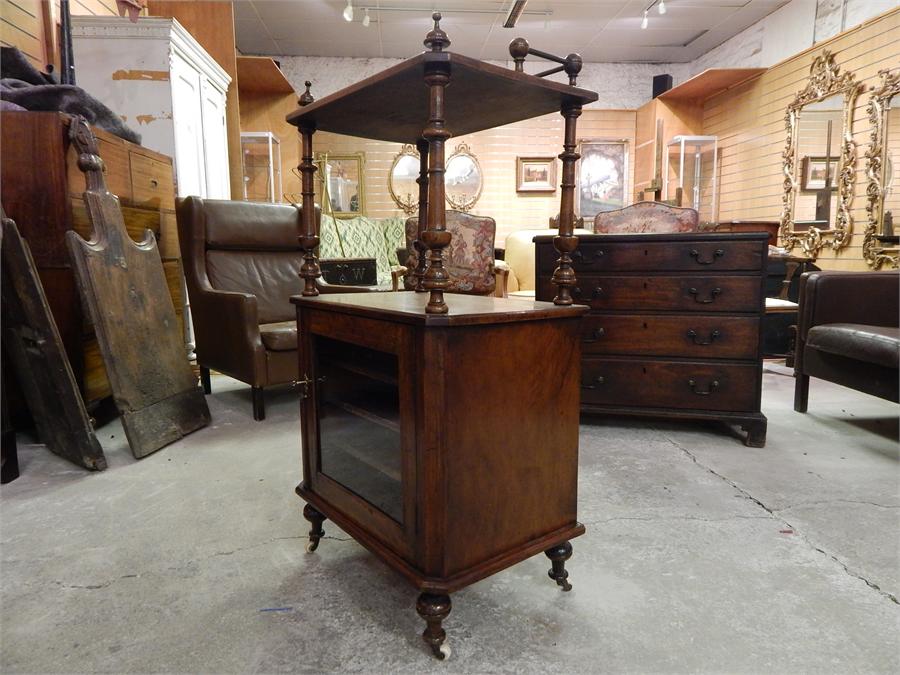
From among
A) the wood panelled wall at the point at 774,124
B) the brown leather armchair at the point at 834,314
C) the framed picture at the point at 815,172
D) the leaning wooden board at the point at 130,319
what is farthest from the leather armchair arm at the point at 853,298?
the leaning wooden board at the point at 130,319

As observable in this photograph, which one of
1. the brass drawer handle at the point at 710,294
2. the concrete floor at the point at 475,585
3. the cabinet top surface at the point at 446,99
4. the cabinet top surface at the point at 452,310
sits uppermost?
the cabinet top surface at the point at 446,99

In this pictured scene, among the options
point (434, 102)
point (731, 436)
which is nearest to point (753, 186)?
point (731, 436)

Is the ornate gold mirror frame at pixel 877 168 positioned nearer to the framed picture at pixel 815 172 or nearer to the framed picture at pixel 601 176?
the framed picture at pixel 815 172

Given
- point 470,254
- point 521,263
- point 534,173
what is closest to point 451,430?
point 470,254

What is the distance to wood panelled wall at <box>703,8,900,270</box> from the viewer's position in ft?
17.1

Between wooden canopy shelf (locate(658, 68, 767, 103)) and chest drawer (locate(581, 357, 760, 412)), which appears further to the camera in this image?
wooden canopy shelf (locate(658, 68, 767, 103))

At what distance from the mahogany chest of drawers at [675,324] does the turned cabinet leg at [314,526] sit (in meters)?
1.64

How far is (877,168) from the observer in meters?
5.15

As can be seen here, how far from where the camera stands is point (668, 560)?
168 centimetres

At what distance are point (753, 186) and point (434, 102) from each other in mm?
7285

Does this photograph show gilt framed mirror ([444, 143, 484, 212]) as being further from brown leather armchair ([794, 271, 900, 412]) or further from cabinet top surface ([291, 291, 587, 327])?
cabinet top surface ([291, 291, 587, 327])

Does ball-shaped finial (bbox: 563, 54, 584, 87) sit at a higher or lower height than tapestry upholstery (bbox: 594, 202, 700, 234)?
higher

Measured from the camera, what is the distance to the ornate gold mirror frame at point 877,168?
5035mm

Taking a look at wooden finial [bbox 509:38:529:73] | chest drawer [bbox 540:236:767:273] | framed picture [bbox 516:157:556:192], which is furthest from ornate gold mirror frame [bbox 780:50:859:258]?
wooden finial [bbox 509:38:529:73]
